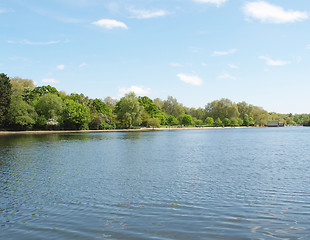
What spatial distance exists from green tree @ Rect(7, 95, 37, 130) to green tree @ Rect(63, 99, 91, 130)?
9.27 m

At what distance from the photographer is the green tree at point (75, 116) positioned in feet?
270

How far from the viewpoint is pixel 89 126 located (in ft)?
306

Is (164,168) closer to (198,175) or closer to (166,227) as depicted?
(198,175)

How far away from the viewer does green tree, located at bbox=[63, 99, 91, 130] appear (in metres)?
82.2

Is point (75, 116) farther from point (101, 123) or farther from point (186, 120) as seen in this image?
point (186, 120)

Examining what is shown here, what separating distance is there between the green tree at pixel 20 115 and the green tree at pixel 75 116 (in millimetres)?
9266

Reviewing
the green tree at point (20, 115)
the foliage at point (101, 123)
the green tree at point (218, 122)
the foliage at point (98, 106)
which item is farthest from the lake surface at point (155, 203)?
the green tree at point (218, 122)

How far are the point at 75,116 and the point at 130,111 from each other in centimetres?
2177

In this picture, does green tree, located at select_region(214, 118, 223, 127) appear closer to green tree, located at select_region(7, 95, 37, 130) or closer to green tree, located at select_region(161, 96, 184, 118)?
green tree, located at select_region(161, 96, 184, 118)

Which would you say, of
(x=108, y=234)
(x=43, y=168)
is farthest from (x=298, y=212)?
(x=43, y=168)

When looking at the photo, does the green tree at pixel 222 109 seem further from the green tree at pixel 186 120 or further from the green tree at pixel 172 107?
the green tree at pixel 186 120

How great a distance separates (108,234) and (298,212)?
6823mm

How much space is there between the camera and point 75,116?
8288 centimetres

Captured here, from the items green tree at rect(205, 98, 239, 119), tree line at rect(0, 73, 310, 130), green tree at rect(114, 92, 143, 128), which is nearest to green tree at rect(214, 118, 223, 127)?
green tree at rect(205, 98, 239, 119)
